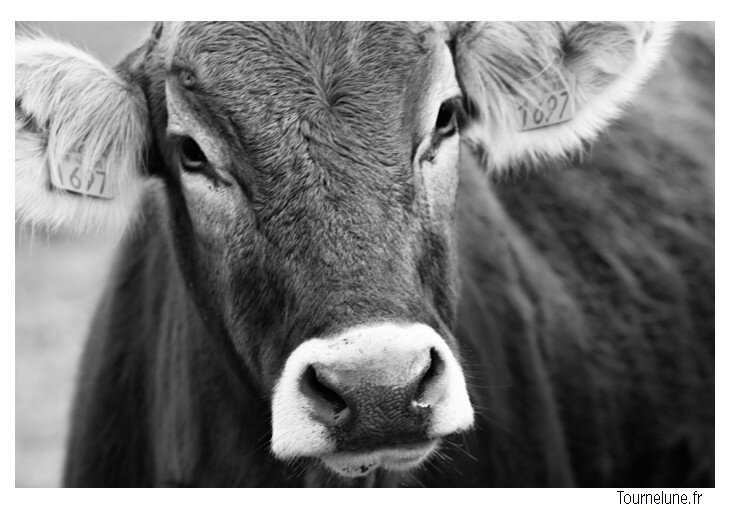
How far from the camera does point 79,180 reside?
3232 mm

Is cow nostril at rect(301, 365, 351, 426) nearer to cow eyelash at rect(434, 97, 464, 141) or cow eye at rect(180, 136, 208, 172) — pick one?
cow eye at rect(180, 136, 208, 172)

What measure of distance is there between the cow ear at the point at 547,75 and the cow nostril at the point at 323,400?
49.4 inches

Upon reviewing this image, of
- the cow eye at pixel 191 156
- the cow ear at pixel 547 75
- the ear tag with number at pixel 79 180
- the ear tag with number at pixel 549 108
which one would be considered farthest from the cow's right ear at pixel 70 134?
the ear tag with number at pixel 549 108

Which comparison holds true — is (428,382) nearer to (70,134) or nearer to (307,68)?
(307,68)

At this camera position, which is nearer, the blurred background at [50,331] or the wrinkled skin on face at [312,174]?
the wrinkled skin on face at [312,174]

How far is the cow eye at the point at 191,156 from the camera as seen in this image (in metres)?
3.00

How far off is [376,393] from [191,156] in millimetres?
1017

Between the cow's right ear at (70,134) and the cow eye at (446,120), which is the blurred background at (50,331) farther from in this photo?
the cow eye at (446,120)

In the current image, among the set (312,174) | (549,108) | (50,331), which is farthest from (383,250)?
(50,331)

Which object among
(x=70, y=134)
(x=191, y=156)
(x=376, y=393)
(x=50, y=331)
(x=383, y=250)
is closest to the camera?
(x=376, y=393)

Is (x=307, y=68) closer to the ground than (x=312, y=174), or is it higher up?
higher up

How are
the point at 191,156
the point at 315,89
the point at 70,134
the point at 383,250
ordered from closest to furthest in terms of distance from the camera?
the point at 383,250 → the point at 315,89 → the point at 191,156 → the point at 70,134
